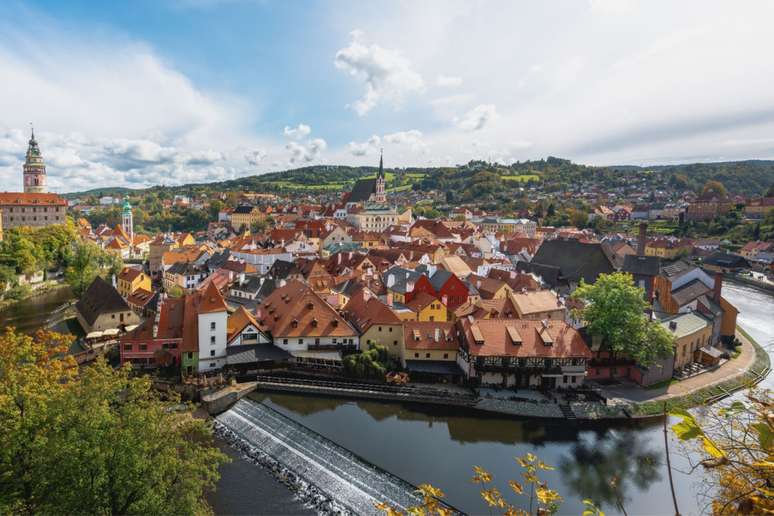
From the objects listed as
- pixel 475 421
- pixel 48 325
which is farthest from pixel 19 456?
pixel 48 325

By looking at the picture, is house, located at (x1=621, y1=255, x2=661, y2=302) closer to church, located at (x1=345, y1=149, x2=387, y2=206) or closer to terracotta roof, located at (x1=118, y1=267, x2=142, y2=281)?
terracotta roof, located at (x1=118, y1=267, x2=142, y2=281)

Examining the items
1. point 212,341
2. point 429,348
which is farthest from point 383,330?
point 212,341

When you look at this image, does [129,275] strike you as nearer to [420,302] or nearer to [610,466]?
[420,302]

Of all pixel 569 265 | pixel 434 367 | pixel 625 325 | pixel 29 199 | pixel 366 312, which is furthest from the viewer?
pixel 29 199

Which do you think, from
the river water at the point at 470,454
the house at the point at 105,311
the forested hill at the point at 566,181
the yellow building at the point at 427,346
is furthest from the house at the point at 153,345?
the forested hill at the point at 566,181

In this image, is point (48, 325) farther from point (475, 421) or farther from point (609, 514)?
point (609, 514)

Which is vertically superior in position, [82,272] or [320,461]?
[82,272]
